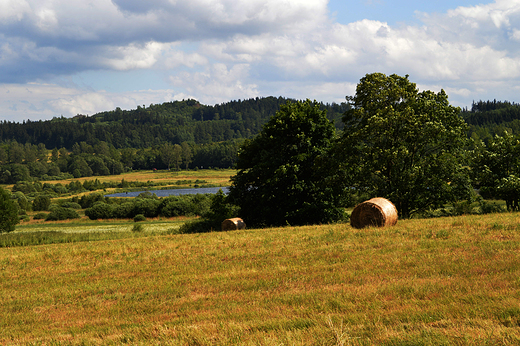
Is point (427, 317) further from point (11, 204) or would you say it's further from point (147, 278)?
point (11, 204)

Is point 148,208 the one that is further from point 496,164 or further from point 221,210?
point 496,164

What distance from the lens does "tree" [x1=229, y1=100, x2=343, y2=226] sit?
114ft

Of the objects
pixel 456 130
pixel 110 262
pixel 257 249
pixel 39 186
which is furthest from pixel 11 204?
pixel 39 186

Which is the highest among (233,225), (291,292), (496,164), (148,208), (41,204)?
(496,164)

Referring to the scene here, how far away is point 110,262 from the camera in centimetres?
1894

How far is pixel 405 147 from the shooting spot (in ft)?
95.9

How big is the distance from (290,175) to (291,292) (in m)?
24.7

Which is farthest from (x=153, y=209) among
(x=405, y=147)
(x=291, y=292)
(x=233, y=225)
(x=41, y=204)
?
(x=291, y=292)

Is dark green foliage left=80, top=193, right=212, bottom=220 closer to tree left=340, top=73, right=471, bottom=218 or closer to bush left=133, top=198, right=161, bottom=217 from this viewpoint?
bush left=133, top=198, right=161, bottom=217

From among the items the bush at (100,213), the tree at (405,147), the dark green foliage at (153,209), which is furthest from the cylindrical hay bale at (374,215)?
the bush at (100,213)

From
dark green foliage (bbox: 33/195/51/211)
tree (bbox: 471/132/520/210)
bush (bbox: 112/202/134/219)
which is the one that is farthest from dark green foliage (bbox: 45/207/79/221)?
tree (bbox: 471/132/520/210)

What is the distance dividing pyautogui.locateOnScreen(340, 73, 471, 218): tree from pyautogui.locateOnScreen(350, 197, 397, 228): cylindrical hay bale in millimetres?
8064

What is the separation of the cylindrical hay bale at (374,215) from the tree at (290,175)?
11.7m

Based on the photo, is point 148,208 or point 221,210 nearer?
point 221,210
